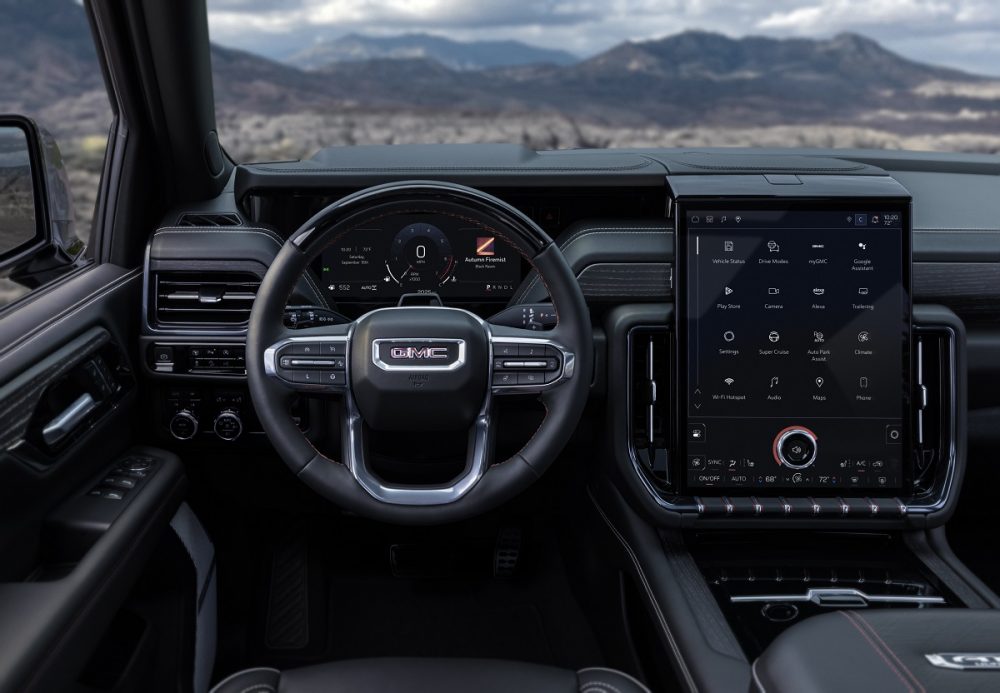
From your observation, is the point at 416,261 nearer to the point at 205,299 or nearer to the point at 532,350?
the point at 205,299

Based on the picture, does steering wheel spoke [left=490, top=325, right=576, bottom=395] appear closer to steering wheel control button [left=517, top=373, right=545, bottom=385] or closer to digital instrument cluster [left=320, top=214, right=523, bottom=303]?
steering wheel control button [left=517, top=373, right=545, bottom=385]

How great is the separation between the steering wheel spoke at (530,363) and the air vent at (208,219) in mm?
888

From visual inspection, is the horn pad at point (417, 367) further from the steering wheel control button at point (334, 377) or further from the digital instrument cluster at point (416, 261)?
the digital instrument cluster at point (416, 261)

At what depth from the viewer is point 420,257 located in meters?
2.30

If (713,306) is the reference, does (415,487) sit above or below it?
below

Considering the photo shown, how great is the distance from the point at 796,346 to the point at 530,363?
2.24 ft

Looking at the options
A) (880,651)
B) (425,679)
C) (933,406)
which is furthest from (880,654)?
(933,406)

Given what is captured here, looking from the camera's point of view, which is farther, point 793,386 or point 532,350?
point 793,386

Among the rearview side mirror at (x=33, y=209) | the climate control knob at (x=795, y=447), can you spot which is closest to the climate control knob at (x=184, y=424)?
the rearview side mirror at (x=33, y=209)

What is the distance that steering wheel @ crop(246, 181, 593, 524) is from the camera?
1756mm

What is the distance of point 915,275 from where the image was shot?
2.28 meters

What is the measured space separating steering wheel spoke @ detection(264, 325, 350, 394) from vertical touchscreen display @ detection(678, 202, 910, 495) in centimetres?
78

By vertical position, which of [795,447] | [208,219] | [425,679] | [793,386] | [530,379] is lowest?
[425,679]

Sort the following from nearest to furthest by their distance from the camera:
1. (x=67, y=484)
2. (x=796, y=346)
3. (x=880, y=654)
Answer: (x=880, y=654) < (x=67, y=484) < (x=796, y=346)
